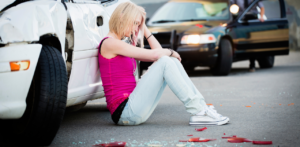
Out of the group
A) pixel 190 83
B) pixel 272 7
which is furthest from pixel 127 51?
pixel 272 7

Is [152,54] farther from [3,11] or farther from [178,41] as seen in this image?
[178,41]

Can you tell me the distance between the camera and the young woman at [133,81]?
3898mm

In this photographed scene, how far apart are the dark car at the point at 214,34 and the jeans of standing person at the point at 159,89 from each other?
15.9ft

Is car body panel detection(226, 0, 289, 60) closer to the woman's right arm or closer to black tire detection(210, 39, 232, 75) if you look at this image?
black tire detection(210, 39, 232, 75)

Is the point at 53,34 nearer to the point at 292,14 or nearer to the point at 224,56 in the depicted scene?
the point at 224,56

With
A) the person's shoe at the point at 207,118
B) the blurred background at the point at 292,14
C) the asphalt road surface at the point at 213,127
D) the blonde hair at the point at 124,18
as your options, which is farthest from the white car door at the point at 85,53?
the blurred background at the point at 292,14

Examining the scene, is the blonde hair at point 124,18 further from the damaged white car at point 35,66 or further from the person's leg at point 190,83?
the person's leg at point 190,83

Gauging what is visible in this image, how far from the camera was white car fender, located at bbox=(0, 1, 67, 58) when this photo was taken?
299cm

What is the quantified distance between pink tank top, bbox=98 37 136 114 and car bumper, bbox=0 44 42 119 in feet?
3.71

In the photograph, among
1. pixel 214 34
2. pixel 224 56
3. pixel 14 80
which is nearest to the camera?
pixel 14 80

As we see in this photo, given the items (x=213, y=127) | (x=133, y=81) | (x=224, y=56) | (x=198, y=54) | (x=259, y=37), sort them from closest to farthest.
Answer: (x=213, y=127)
(x=133, y=81)
(x=198, y=54)
(x=224, y=56)
(x=259, y=37)

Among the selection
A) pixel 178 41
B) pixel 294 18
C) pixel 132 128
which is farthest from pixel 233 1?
pixel 294 18

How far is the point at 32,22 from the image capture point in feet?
10.4

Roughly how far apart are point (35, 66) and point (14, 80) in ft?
0.56
